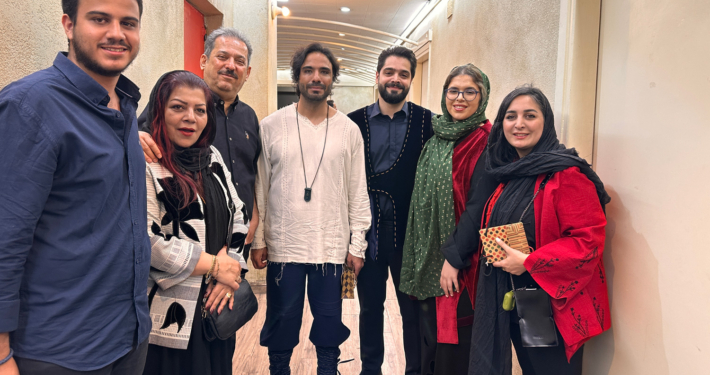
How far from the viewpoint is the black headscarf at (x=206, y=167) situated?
146 cm

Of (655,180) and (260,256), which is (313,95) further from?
(655,180)

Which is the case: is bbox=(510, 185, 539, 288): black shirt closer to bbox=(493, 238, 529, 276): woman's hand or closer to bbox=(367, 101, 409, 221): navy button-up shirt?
bbox=(493, 238, 529, 276): woman's hand

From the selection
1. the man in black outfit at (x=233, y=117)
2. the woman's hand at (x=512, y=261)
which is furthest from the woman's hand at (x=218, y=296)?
the woman's hand at (x=512, y=261)

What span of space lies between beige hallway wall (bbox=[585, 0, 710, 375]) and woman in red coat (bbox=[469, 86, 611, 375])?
0.14 metres

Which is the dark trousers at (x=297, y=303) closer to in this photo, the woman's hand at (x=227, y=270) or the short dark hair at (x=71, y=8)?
the woman's hand at (x=227, y=270)

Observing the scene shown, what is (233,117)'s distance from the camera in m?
2.03

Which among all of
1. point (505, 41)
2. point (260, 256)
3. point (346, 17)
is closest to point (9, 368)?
point (260, 256)

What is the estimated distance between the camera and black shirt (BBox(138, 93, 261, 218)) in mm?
1947

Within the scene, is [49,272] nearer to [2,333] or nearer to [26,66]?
[2,333]

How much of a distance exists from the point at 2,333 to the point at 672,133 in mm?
1976

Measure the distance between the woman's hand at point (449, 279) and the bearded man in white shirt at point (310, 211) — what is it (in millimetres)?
406

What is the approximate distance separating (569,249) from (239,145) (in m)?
1.47

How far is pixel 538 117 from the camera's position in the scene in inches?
64.9

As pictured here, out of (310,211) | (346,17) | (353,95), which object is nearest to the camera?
(310,211)
